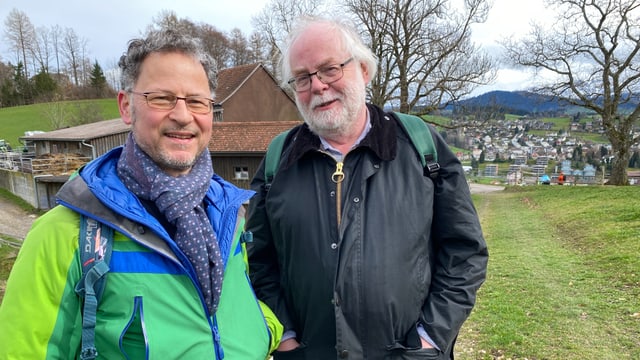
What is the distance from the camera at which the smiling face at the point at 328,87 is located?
2.22m

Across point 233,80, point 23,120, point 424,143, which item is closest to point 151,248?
point 424,143

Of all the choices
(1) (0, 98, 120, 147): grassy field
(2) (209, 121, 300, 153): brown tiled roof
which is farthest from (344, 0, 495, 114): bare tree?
(1) (0, 98, 120, 147): grassy field

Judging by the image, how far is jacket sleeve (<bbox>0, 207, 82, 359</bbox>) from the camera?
1.35 m

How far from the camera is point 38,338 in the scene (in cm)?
137

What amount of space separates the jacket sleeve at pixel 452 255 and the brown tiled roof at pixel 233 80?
27237mm

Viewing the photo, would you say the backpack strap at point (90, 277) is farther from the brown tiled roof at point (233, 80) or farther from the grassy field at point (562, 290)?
the brown tiled roof at point (233, 80)

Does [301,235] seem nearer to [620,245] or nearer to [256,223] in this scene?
[256,223]

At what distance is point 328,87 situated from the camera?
2.24 m

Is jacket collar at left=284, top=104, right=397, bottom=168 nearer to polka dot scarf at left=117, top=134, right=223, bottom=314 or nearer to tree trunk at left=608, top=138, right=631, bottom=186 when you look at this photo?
polka dot scarf at left=117, top=134, right=223, bottom=314

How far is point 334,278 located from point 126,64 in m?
1.38

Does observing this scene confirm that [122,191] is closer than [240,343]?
Yes

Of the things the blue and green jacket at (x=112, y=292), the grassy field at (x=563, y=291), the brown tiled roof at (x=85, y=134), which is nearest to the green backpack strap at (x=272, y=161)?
the blue and green jacket at (x=112, y=292)

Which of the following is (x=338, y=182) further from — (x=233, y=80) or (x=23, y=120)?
(x=23, y=120)

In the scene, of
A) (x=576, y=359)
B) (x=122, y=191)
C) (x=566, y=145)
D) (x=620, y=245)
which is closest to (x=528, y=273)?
(x=620, y=245)
